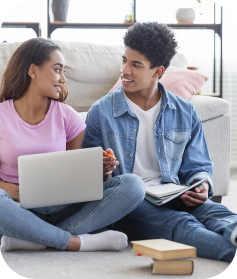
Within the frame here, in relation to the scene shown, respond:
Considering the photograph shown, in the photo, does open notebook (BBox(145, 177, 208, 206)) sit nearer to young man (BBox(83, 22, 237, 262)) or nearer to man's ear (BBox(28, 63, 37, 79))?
young man (BBox(83, 22, 237, 262))

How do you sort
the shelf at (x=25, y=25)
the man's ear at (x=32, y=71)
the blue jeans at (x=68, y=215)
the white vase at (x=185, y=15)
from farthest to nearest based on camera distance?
1. the white vase at (x=185, y=15)
2. the shelf at (x=25, y=25)
3. the man's ear at (x=32, y=71)
4. the blue jeans at (x=68, y=215)

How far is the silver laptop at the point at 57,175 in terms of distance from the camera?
4.57 feet

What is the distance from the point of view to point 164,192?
5.04ft

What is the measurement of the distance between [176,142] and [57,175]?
58 cm

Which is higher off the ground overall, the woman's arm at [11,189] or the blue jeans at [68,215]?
the woman's arm at [11,189]

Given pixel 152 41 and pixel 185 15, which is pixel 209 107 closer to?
pixel 152 41

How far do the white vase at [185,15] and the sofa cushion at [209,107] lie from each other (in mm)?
1374

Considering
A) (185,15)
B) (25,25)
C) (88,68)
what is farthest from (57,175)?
(185,15)

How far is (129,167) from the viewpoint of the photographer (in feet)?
5.58

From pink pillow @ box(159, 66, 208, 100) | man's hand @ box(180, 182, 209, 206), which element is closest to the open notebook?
man's hand @ box(180, 182, 209, 206)

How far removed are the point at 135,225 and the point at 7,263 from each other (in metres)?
0.48

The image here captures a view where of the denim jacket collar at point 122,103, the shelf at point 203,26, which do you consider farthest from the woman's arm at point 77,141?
the shelf at point 203,26

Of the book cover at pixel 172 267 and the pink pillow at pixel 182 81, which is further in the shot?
the pink pillow at pixel 182 81

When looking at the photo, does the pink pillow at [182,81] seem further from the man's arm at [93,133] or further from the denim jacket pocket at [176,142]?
the man's arm at [93,133]
